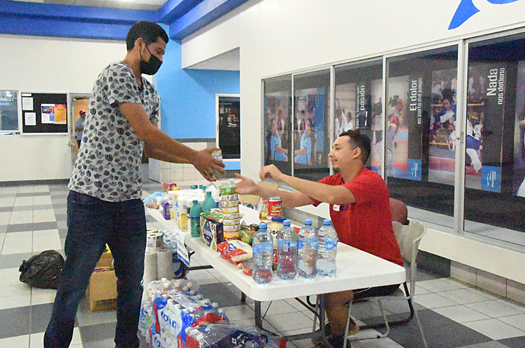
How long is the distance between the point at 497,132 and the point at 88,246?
11.3 ft

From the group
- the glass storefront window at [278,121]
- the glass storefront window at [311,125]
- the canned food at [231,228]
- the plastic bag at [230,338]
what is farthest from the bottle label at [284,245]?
the glass storefront window at [278,121]

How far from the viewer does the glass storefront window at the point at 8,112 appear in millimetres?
11773

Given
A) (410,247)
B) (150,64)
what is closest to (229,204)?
(150,64)

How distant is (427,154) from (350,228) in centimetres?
255

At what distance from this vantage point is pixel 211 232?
8.61 feet

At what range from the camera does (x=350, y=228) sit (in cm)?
277

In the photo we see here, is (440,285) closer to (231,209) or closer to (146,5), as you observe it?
(231,209)

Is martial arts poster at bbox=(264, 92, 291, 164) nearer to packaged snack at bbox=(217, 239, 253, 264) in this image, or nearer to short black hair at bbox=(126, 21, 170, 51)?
short black hair at bbox=(126, 21, 170, 51)

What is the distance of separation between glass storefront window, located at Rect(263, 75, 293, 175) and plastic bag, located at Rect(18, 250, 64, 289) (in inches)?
155

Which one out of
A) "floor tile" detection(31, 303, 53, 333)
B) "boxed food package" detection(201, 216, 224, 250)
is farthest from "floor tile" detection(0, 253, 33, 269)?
"boxed food package" detection(201, 216, 224, 250)

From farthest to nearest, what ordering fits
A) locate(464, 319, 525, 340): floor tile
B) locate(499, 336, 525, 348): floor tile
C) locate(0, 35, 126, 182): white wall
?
locate(0, 35, 126, 182): white wall, locate(464, 319, 525, 340): floor tile, locate(499, 336, 525, 348): floor tile

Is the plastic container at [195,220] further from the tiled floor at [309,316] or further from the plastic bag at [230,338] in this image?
the tiled floor at [309,316]

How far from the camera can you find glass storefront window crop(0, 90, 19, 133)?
1177 centimetres

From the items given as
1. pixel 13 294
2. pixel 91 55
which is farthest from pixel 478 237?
pixel 91 55
